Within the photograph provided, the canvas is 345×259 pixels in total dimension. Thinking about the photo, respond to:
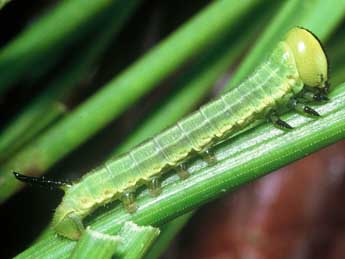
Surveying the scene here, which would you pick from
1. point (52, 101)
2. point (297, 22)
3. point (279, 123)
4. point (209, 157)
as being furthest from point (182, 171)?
point (52, 101)

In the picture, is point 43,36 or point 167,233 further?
point 43,36

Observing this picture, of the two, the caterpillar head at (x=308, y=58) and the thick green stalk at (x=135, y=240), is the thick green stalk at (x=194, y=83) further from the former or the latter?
the thick green stalk at (x=135, y=240)

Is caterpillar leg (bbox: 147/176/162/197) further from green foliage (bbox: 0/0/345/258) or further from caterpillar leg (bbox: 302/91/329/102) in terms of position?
caterpillar leg (bbox: 302/91/329/102)

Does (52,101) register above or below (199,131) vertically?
above

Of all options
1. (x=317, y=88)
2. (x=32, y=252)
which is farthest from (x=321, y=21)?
(x=32, y=252)

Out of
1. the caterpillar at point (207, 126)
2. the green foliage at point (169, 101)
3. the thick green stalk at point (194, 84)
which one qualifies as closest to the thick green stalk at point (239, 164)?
the green foliage at point (169, 101)

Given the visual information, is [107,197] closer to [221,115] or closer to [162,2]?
[221,115]

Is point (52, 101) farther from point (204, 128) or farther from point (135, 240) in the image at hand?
point (135, 240)

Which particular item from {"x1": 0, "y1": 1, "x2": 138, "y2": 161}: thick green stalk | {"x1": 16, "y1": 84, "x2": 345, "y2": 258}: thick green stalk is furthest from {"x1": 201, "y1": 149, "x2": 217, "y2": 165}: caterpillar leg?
{"x1": 0, "y1": 1, "x2": 138, "y2": 161}: thick green stalk
